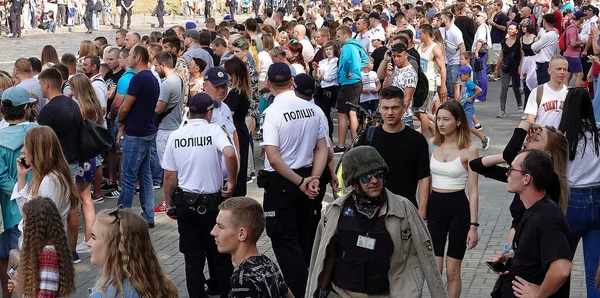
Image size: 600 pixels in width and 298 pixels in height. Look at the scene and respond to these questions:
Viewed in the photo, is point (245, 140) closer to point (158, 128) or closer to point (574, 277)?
point (158, 128)

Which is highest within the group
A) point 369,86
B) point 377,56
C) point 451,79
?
point 377,56

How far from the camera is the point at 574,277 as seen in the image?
8531 mm

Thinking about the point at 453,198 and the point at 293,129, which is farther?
the point at 293,129

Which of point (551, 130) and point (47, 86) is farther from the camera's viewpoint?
point (47, 86)

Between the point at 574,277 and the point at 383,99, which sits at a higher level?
the point at 383,99

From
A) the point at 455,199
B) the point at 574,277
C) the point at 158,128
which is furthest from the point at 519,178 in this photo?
the point at 158,128

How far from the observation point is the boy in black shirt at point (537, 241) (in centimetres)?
498

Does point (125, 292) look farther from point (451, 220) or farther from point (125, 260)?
point (451, 220)

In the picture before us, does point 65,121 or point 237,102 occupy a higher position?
point 237,102

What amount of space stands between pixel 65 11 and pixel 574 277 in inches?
1556

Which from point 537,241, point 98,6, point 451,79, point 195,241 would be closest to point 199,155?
point 195,241

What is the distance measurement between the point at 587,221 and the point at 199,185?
307 centimetres

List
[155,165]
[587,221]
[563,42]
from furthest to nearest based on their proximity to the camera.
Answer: [563,42] → [155,165] → [587,221]

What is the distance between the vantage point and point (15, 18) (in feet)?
126
